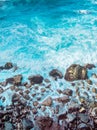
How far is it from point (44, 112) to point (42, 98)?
2.81ft

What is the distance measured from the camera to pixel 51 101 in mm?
9875

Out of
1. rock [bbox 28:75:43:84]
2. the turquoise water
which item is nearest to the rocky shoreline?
rock [bbox 28:75:43:84]

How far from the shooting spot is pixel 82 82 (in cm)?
1088

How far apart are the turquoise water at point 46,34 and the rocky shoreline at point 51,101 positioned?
2.43ft

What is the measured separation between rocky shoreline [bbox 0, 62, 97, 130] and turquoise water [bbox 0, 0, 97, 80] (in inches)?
29.2

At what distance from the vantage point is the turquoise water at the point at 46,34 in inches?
494

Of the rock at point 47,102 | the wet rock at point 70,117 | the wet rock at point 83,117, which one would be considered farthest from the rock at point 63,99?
the wet rock at point 83,117

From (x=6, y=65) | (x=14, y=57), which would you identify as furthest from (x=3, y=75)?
(x=14, y=57)

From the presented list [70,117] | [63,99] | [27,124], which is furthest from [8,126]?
[63,99]

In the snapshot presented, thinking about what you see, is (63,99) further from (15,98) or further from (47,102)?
(15,98)

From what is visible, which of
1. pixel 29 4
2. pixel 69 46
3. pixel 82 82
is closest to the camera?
pixel 82 82

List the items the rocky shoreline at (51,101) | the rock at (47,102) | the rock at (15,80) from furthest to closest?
the rock at (15,80), the rock at (47,102), the rocky shoreline at (51,101)

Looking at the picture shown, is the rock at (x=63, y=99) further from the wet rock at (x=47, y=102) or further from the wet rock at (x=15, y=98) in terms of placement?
the wet rock at (x=15, y=98)

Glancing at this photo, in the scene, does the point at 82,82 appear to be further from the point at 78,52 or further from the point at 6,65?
the point at 6,65
